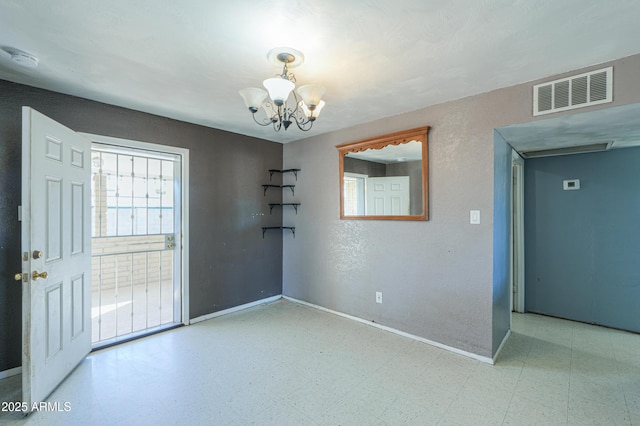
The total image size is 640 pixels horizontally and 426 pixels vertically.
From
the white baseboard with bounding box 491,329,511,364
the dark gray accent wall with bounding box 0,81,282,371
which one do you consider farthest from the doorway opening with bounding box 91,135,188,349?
the white baseboard with bounding box 491,329,511,364

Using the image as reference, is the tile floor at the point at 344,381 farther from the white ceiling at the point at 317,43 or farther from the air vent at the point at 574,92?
the white ceiling at the point at 317,43

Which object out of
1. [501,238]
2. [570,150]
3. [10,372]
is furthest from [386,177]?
[10,372]

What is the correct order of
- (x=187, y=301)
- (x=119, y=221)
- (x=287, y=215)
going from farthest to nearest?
(x=287, y=215) → (x=187, y=301) → (x=119, y=221)

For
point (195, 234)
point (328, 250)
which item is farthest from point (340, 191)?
point (195, 234)

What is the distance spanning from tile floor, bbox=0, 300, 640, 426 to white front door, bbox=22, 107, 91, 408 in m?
0.24

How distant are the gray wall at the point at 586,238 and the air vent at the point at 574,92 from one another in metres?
1.77

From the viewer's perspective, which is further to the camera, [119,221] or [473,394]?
[119,221]

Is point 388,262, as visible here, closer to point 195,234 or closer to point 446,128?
point 446,128

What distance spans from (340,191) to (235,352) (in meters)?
2.09

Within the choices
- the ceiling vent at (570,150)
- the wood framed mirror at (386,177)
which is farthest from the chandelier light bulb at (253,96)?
the ceiling vent at (570,150)

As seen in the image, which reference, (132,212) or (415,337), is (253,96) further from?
(415,337)

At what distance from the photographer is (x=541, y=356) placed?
268cm

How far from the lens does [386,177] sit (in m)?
3.29

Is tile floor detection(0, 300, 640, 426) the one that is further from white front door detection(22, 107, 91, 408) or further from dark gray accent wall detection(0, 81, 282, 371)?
dark gray accent wall detection(0, 81, 282, 371)
